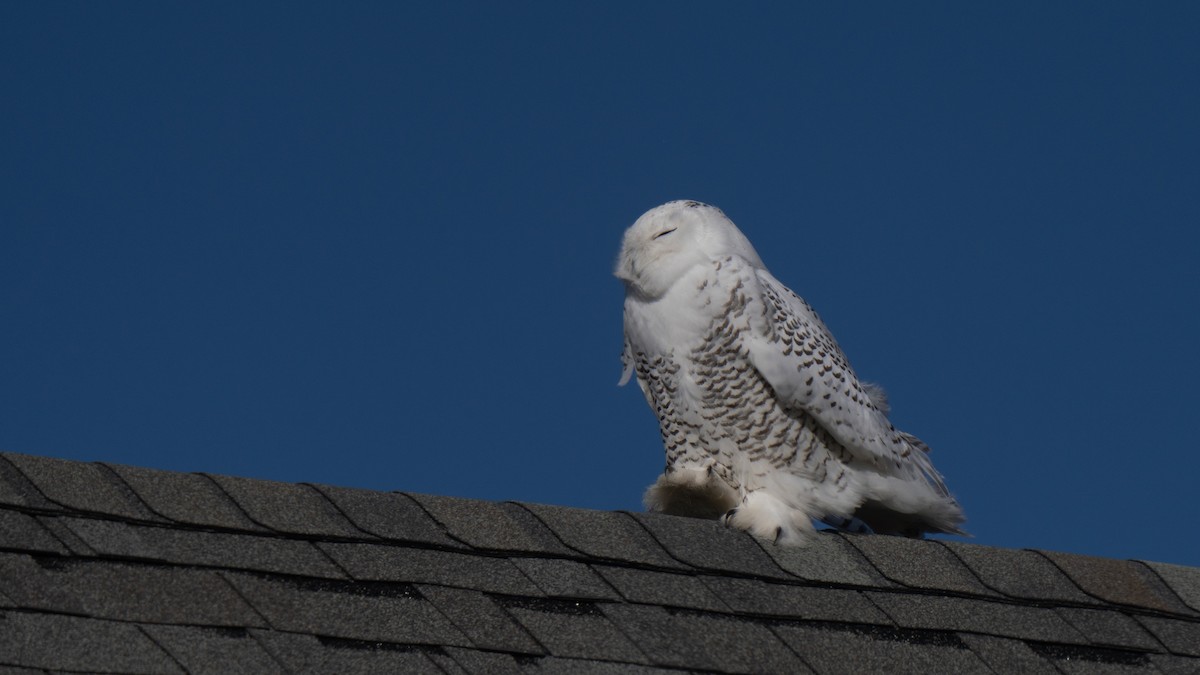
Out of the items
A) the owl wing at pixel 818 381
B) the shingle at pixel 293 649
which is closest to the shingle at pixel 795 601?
the shingle at pixel 293 649

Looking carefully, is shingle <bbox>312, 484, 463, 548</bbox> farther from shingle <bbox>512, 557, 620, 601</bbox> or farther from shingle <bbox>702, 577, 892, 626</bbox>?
shingle <bbox>702, 577, 892, 626</bbox>

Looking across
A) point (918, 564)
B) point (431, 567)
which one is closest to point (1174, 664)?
point (918, 564)

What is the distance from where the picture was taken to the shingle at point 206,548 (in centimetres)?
307

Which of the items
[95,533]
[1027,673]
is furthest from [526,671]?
[1027,673]

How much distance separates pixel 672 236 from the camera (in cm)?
481

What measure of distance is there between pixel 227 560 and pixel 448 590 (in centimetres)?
43

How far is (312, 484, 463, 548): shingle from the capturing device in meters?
3.34

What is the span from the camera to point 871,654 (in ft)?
11.5

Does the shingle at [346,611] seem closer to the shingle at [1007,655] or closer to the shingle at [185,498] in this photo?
the shingle at [185,498]

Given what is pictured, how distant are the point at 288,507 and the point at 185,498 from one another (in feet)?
0.66

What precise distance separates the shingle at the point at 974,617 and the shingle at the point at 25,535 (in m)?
1.75

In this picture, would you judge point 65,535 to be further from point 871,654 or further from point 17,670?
point 871,654

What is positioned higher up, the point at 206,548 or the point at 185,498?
the point at 185,498

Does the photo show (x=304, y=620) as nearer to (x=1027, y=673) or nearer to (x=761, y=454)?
(x=1027, y=673)
